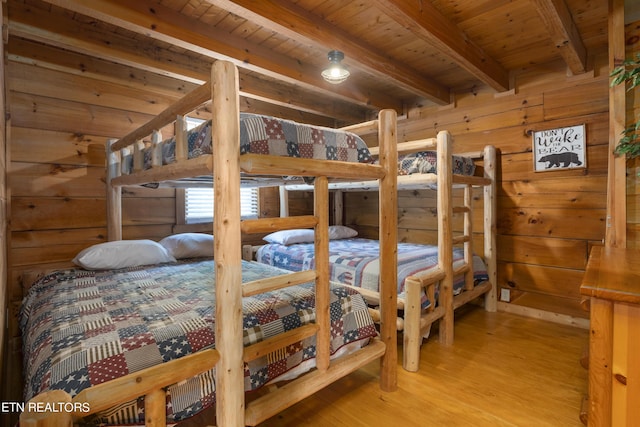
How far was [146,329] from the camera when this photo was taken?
3.96 ft

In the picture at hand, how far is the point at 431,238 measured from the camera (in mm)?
3574

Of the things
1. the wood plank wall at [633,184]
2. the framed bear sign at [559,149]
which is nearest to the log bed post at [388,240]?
the wood plank wall at [633,184]

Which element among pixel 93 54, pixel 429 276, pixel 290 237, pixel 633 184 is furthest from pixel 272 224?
pixel 633 184

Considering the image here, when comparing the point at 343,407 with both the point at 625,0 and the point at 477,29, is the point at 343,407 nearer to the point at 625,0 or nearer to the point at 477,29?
the point at 477,29

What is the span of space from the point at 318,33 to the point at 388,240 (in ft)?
4.65

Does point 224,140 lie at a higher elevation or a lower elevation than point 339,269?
higher

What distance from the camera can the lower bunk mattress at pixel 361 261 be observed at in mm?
2340

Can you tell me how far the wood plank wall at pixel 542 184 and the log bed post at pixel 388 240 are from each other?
6.17ft

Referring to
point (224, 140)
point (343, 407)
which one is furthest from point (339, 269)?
point (224, 140)

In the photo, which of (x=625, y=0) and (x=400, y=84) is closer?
(x=625, y=0)

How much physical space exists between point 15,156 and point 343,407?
2.79 m

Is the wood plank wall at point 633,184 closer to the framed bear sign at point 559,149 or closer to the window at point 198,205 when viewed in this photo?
the framed bear sign at point 559,149

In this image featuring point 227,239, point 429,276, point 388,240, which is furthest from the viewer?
point 429,276

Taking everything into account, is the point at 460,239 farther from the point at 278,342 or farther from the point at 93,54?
the point at 93,54
